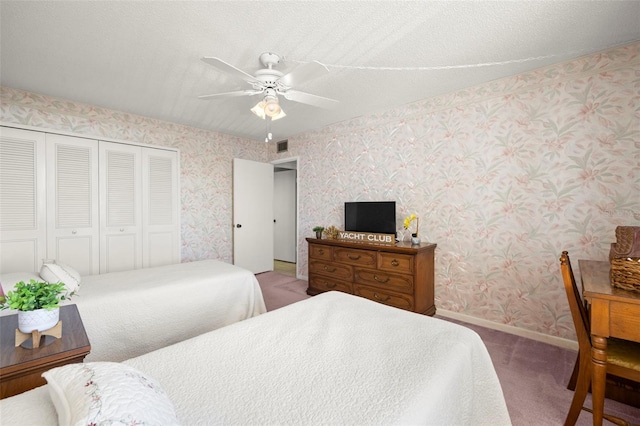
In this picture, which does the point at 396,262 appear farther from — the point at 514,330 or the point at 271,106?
the point at 271,106

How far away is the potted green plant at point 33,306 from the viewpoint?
3.86 ft

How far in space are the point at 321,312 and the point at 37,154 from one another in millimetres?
3607

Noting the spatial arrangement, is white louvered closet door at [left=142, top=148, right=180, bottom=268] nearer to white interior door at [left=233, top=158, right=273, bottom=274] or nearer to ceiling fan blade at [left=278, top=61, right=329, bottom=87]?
white interior door at [left=233, top=158, right=273, bottom=274]

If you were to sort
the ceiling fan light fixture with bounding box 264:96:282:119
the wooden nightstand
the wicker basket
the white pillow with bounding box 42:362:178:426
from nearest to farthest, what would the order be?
1. the white pillow with bounding box 42:362:178:426
2. the wooden nightstand
3. the wicker basket
4. the ceiling fan light fixture with bounding box 264:96:282:119

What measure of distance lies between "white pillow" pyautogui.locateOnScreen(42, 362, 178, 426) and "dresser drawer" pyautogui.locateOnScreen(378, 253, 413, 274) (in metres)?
2.48

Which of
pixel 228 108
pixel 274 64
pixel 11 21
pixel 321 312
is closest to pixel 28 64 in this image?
pixel 11 21

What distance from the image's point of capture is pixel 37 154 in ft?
9.92

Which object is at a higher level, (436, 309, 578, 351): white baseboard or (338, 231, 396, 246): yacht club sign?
(338, 231, 396, 246): yacht club sign

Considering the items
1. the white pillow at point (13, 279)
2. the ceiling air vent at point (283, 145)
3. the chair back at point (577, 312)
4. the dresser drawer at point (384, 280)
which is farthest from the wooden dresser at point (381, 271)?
the white pillow at point (13, 279)

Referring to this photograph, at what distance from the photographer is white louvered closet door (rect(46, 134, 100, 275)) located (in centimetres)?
313

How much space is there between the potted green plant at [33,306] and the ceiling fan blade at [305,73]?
1806mm

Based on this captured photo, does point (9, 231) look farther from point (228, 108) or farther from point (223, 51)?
point (223, 51)

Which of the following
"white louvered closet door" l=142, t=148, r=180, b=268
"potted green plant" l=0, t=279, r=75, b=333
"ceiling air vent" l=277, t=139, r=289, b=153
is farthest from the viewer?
"ceiling air vent" l=277, t=139, r=289, b=153

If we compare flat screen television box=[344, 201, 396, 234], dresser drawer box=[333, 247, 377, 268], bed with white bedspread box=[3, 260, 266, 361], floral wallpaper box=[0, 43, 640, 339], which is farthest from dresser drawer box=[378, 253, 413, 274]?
bed with white bedspread box=[3, 260, 266, 361]
